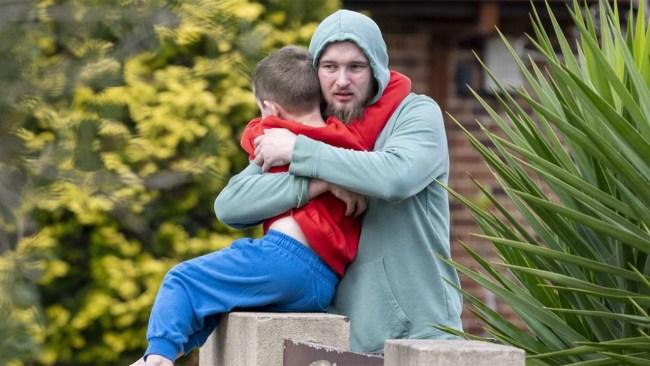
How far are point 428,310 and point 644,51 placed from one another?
3.33ft

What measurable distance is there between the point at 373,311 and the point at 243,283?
38cm

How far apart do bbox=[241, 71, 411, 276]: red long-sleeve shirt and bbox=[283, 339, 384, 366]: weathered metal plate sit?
30 centimetres

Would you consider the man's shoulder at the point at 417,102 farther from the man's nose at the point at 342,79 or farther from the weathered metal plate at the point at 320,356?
the weathered metal plate at the point at 320,356

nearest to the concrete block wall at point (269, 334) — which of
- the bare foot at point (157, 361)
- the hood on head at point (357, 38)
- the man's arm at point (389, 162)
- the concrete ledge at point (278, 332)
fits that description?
the concrete ledge at point (278, 332)

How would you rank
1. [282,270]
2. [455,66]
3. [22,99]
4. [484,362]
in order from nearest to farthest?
[22,99], [484,362], [282,270], [455,66]

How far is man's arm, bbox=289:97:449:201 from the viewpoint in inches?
149

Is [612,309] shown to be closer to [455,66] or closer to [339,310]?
[339,310]

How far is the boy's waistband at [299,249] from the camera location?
396 cm

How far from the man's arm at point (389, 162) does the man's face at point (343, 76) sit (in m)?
0.16

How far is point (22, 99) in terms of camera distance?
214 centimetres

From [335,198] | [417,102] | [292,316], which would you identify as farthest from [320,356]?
[417,102]

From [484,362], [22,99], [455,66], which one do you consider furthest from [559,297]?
[455,66]

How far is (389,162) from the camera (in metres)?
3.82

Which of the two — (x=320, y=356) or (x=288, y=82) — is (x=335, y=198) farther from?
(x=320, y=356)
